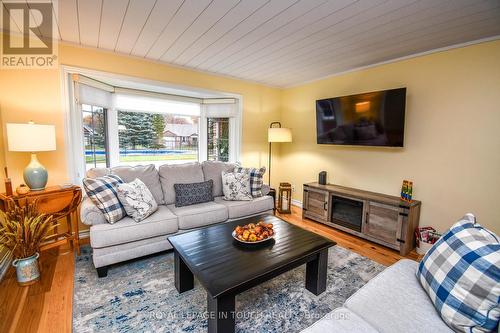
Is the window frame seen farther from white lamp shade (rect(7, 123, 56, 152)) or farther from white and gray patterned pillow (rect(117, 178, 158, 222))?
white and gray patterned pillow (rect(117, 178, 158, 222))

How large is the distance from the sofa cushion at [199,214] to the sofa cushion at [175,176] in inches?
7.7

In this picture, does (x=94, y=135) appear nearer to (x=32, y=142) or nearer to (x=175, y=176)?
(x=32, y=142)

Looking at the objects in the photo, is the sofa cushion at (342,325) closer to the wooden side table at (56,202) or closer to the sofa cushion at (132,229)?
the sofa cushion at (132,229)

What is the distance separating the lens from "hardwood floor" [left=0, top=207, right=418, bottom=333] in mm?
1610

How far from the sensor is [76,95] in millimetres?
2824

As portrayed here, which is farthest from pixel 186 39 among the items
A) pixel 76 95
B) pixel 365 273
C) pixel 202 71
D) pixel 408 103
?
pixel 365 273

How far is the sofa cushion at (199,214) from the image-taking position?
265 centimetres

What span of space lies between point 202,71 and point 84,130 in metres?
1.91

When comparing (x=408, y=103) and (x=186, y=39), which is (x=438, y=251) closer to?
(x=408, y=103)

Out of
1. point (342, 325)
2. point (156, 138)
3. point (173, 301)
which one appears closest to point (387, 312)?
point (342, 325)

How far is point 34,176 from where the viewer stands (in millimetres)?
2305

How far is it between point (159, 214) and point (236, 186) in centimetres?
112

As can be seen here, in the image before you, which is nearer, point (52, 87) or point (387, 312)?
point (387, 312)

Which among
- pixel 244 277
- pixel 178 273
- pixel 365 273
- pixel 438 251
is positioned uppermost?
pixel 438 251
